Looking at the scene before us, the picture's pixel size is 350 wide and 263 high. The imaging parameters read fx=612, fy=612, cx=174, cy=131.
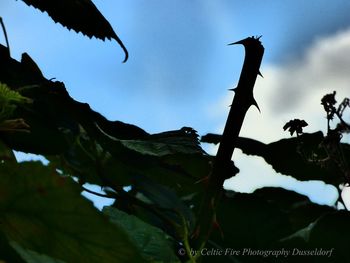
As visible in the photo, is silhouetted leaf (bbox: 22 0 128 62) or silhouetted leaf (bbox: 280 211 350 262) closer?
silhouetted leaf (bbox: 22 0 128 62)

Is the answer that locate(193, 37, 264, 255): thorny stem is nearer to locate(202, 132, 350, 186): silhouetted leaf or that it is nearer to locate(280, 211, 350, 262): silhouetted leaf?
locate(280, 211, 350, 262): silhouetted leaf

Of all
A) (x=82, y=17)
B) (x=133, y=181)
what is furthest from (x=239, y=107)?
(x=82, y=17)

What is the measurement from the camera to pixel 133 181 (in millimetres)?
1060

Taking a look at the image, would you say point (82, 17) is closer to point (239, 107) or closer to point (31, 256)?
point (239, 107)

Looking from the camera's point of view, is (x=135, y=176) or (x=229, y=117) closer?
(x=229, y=117)

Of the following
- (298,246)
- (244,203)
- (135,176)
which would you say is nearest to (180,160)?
(244,203)

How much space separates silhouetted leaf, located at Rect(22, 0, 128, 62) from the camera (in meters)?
1.35

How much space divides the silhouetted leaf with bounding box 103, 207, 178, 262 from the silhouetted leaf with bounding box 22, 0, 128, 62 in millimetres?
424

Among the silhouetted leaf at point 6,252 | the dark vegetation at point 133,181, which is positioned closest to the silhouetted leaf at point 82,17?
the dark vegetation at point 133,181

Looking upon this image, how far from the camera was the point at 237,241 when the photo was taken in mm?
1812

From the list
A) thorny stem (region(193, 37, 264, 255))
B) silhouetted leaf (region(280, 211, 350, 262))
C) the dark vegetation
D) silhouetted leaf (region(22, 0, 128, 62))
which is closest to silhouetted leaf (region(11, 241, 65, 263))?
the dark vegetation

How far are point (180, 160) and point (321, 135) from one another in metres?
0.82

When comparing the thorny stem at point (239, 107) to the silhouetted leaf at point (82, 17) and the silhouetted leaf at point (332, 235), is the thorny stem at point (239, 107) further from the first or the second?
the silhouetted leaf at point (332, 235)

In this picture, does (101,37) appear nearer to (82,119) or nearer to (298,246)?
(82,119)
